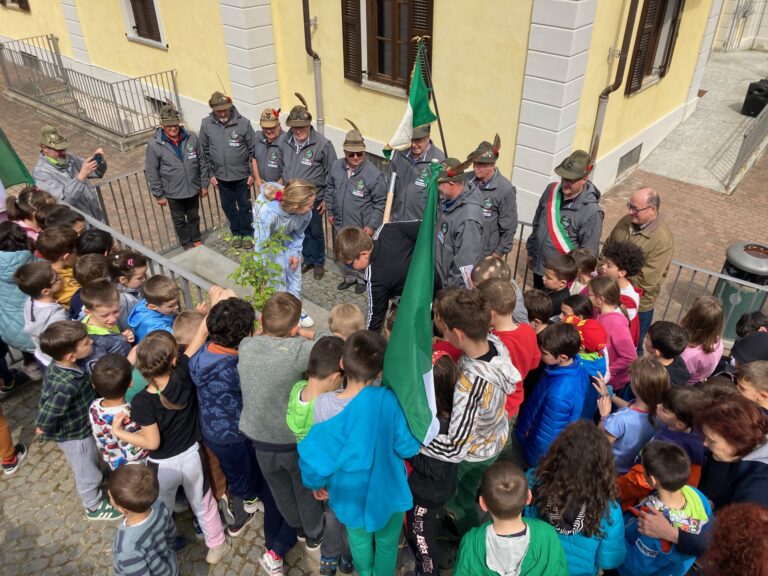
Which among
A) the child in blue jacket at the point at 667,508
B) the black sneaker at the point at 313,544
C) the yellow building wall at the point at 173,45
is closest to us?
the child in blue jacket at the point at 667,508

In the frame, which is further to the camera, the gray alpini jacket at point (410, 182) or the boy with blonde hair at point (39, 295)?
the gray alpini jacket at point (410, 182)

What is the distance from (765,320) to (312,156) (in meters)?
4.89

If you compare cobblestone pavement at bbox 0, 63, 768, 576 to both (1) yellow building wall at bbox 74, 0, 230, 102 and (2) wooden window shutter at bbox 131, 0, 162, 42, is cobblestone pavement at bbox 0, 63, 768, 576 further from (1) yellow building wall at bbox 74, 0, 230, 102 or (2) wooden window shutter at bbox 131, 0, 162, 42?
(2) wooden window shutter at bbox 131, 0, 162, 42

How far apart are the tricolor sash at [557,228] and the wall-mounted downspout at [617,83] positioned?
2.79m

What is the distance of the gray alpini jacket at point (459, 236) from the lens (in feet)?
16.5

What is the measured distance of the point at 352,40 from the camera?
967cm

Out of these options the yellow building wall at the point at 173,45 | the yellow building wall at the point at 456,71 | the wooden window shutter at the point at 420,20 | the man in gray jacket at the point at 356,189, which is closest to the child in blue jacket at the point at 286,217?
the man in gray jacket at the point at 356,189

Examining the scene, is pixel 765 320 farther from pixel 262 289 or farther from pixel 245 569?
pixel 245 569

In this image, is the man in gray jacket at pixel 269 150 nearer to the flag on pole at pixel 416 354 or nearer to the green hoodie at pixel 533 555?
the flag on pole at pixel 416 354

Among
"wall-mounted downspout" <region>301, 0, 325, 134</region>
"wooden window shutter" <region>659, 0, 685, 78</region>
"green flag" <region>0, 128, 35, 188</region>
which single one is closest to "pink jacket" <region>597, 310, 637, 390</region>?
"green flag" <region>0, 128, 35, 188</region>

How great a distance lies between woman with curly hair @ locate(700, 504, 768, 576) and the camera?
207 centimetres

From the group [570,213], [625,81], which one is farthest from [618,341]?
[625,81]

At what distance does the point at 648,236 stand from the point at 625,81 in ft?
17.1

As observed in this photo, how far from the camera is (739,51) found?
15.7 meters
